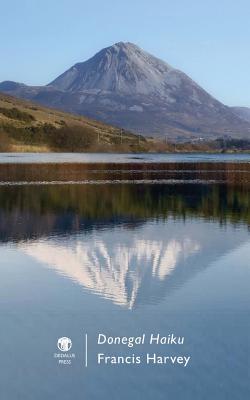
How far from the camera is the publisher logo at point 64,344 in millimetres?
14914

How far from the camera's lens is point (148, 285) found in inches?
817

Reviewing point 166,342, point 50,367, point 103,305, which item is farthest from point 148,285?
point 50,367

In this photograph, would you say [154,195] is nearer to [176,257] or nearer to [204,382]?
[176,257]

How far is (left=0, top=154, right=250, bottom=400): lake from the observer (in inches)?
530

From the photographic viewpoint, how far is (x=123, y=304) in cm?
1847

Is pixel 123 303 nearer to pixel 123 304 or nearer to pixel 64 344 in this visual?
pixel 123 304

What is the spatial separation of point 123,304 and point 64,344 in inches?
145

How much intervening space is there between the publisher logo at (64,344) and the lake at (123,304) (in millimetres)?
101

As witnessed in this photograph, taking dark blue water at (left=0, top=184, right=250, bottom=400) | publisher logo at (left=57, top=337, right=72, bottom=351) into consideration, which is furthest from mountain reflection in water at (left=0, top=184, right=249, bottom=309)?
publisher logo at (left=57, top=337, right=72, bottom=351)

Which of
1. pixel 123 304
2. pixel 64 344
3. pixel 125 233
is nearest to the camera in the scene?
pixel 64 344

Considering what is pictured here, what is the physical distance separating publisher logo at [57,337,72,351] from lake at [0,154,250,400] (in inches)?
4.0

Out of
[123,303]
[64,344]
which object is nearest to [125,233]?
[123,303]

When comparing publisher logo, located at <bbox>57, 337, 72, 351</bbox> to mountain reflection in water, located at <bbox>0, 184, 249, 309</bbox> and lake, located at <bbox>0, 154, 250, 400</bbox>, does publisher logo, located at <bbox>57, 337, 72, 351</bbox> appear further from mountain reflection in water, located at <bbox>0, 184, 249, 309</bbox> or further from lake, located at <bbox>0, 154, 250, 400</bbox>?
mountain reflection in water, located at <bbox>0, 184, 249, 309</bbox>

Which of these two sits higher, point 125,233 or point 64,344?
point 125,233
